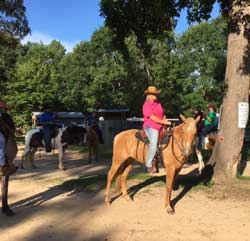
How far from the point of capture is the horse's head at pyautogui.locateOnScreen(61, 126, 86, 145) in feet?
49.8

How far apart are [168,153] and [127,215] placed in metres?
1.43

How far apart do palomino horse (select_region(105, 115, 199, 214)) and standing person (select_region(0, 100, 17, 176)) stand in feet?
6.90

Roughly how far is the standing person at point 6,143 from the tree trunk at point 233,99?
489cm

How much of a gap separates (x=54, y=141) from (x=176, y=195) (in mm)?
6690

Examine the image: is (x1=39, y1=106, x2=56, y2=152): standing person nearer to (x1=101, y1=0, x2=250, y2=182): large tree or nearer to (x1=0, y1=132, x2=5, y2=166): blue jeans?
(x1=101, y1=0, x2=250, y2=182): large tree

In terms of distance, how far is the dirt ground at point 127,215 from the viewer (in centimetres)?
618

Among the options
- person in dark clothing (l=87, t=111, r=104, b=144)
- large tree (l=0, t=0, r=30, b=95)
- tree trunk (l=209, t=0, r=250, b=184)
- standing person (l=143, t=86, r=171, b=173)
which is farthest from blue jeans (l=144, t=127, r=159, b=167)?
large tree (l=0, t=0, r=30, b=95)

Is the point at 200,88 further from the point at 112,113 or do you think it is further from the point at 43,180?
the point at 43,180

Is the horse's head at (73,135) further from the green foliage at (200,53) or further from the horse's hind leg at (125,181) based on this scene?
the green foliage at (200,53)

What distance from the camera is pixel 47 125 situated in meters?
13.8

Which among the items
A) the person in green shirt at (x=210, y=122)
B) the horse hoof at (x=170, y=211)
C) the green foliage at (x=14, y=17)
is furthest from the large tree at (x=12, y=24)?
the horse hoof at (x=170, y=211)

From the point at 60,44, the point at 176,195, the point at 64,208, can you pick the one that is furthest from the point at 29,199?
the point at 60,44

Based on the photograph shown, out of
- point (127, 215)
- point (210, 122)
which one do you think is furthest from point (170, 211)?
point (210, 122)

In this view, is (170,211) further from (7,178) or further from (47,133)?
(47,133)
